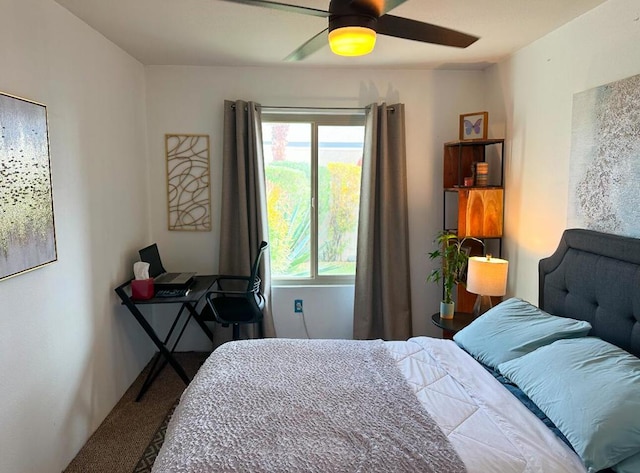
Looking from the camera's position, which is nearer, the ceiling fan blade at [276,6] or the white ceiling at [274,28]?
the ceiling fan blade at [276,6]

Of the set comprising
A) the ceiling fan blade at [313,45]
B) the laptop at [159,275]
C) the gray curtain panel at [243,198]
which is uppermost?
the ceiling fan blade at [313,45]

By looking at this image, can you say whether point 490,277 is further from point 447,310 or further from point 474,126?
point 474,126

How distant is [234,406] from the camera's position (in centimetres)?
167

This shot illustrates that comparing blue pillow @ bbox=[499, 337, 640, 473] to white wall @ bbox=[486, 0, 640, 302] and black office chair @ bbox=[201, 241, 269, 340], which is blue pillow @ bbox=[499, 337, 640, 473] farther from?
black office chair @ bbox=[201, 241, 269, 340]

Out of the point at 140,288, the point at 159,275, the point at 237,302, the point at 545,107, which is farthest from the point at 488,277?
the point at 159,275

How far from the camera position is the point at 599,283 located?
203cm

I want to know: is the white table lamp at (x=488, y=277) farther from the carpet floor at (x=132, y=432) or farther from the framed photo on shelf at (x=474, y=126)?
the carpet floor at (x=132, y=432)

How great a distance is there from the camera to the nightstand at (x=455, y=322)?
2.97 m

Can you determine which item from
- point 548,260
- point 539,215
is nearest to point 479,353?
point 548,260

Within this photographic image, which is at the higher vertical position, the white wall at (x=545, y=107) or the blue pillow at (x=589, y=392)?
the white wall at (x=545, y=107)

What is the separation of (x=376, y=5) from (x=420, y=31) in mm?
315

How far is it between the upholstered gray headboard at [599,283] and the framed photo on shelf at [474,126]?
1.14m

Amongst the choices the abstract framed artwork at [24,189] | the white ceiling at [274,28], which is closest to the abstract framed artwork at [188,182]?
the white ceiling at [274,28]

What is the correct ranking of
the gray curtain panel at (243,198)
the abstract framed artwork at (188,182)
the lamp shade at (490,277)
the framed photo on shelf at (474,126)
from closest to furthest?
the lamp shade at (490,277) < the framed photo on shelf at (474,126) < the gray curtain panel at (243,198) < the abstract framed artwork at (188,182)
